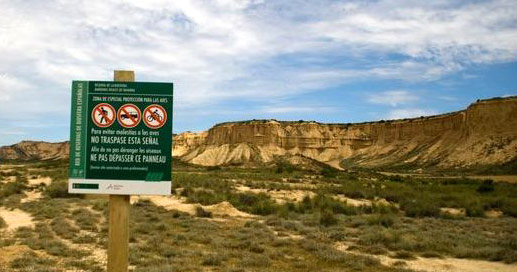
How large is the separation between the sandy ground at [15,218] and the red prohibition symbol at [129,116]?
11840mm

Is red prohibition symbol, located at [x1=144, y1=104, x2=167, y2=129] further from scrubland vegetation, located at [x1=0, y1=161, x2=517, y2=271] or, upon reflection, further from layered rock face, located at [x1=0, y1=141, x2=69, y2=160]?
layered rock face, located at [x1=0, y1=141, x2=69, y2=160]

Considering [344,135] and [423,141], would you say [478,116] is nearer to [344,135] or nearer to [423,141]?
[423,141]

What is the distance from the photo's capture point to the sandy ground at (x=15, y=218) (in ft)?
52.3

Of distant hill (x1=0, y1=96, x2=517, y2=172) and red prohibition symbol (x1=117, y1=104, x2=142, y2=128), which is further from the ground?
distant hill (x1=0, y1=96, x2=517, y2=172)

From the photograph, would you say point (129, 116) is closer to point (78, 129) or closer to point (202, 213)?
point (78, 129)

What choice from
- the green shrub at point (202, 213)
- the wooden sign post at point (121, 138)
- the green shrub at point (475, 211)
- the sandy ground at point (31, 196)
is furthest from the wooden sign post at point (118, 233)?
the sandy ground at point (31, 196)

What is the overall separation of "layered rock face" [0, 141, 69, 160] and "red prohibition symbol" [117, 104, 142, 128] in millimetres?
158155

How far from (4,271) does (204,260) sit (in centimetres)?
369

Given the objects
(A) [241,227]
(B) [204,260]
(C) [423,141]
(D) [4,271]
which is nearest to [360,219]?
(A) [241,227]

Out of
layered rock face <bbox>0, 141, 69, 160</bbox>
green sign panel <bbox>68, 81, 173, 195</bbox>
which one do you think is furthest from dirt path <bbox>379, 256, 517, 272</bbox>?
layered rock face <bbox>0, 141, 69, 160</bbox>

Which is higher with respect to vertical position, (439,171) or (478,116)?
(478,116)

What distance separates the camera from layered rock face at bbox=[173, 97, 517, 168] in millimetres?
81812

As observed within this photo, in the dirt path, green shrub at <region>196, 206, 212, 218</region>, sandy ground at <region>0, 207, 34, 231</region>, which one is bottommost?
the dirt path

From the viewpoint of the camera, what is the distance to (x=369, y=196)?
26766mm
